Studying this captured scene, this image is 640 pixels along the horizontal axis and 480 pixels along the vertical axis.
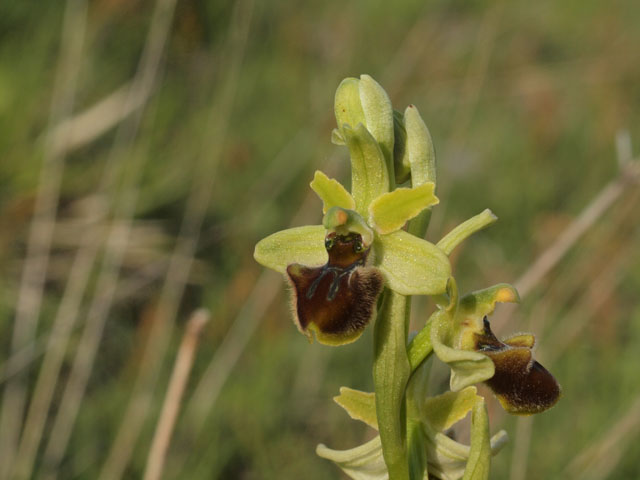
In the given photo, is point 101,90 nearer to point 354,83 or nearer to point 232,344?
point 232,344

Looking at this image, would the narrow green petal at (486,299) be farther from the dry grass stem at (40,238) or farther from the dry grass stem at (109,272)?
the dry grass stem at (40,238)

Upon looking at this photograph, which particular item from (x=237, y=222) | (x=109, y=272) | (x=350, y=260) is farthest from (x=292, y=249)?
(x=237, y=222)

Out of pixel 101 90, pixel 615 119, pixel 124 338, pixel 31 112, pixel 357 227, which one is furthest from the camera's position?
pixel 615 119

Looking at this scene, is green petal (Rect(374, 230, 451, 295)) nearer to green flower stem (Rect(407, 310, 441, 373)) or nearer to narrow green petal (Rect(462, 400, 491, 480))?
green flower stem (Rect(407, 310, 441, 373))

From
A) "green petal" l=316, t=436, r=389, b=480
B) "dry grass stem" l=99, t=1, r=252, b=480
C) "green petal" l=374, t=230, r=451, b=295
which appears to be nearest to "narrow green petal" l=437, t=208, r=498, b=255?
"green petal" l=374, t=230, r=451, b=295

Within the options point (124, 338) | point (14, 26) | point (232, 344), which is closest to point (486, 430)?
point (232, 344)

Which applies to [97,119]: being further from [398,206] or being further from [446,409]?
[446,409]

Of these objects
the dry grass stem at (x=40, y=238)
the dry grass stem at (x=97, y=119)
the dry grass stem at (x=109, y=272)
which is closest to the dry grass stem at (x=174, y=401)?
the dry grass stem at (x=109, y=272)
